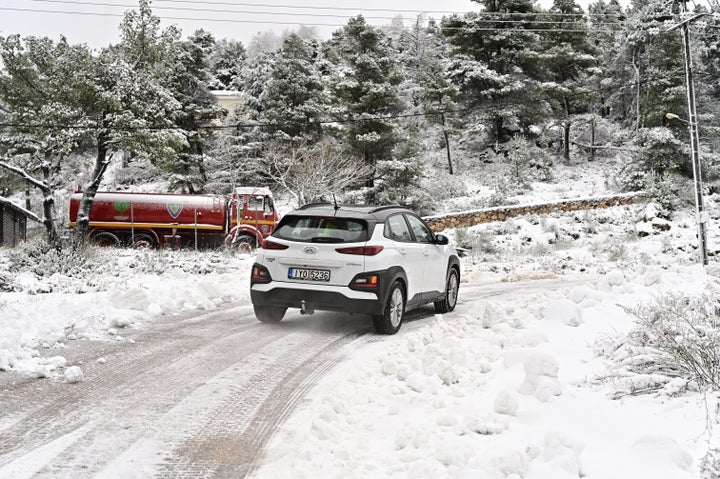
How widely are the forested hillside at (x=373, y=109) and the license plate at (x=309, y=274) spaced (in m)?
15.1

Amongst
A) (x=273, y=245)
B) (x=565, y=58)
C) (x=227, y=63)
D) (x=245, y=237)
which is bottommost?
(x=273, y=245)

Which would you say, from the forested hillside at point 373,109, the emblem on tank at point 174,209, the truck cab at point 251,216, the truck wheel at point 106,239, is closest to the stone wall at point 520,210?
the forested hillside at point 373,109

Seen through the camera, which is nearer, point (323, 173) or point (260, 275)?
point (260, 275)

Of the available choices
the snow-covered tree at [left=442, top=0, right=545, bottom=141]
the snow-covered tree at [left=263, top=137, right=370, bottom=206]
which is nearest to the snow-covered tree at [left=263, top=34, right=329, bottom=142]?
the snow-covered tree at [left=263, top=137, right=370, bottom=206]

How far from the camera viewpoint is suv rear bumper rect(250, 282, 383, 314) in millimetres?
7402

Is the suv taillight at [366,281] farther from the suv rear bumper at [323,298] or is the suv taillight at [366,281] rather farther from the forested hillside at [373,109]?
the forested hillside at [373,109]

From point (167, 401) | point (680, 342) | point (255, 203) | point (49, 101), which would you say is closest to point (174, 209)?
point (255, 203)

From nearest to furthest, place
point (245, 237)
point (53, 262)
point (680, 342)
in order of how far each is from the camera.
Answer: point (680, 342), point (53, 262), point (245, 237)

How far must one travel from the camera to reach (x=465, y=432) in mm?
3758

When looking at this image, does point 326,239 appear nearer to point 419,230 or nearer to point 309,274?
point 309,274

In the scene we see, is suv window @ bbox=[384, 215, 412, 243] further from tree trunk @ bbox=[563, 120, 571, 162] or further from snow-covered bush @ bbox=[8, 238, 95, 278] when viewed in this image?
tree trunk @ bbox=[563, 120, 571, 162]

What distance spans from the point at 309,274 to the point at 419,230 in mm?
2404

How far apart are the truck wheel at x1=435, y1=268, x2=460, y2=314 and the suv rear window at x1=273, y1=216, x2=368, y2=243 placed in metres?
2.66

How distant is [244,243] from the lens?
24797 mm
